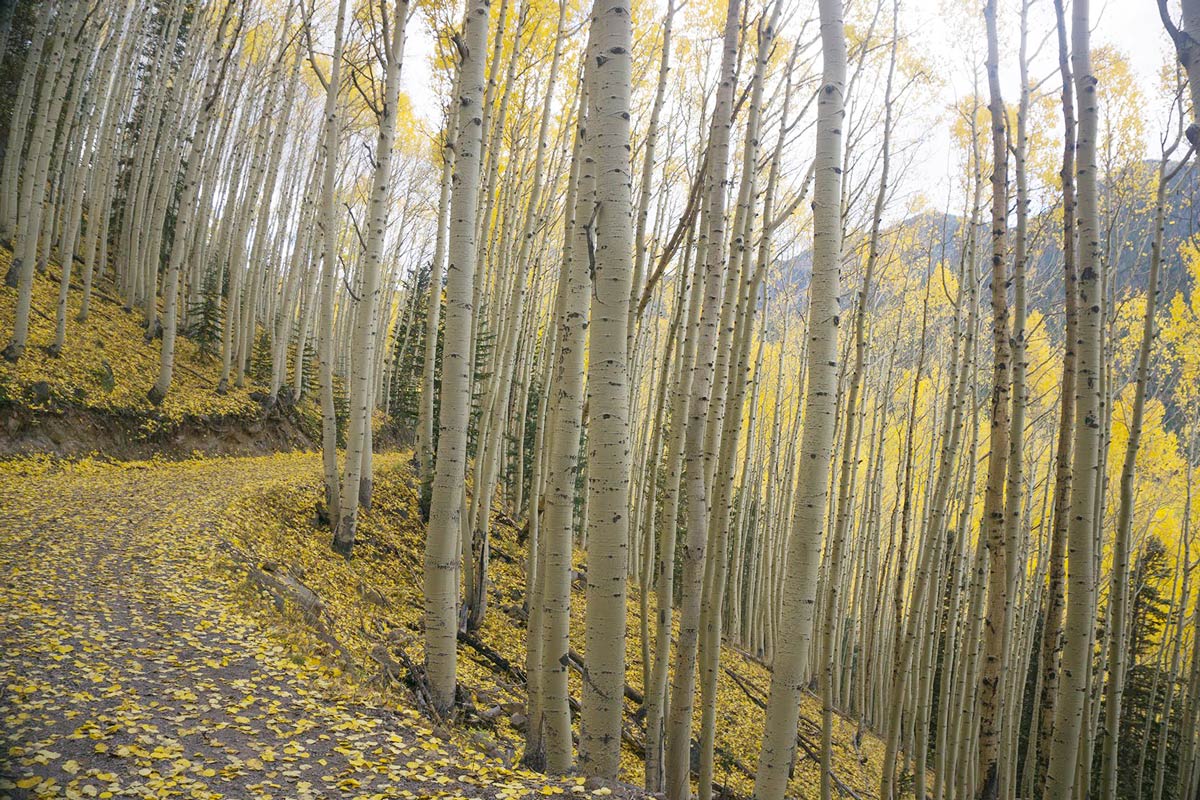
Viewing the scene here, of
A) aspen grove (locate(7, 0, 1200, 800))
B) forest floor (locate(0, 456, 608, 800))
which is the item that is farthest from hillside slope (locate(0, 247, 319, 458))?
forest floor (locate(0, 456, 608, 800))

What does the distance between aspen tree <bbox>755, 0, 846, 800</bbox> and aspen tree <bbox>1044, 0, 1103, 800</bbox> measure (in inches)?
61.7

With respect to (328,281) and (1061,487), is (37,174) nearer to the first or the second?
(328,281)

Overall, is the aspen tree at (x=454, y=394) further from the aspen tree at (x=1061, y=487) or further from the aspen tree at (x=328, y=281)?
the aspen tree at (x=1061, y=487)

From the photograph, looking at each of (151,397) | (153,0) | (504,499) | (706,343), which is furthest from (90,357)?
(706,343)

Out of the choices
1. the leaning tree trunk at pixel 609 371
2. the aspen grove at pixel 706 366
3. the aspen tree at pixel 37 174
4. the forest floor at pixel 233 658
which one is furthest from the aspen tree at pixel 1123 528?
the aspen tree at pixel 37 174

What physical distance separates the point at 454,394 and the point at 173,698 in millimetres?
2150

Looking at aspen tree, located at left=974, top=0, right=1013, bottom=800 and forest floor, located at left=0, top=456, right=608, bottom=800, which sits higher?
aspen tree, located at left=974, top=0, right=1013, bottom=800

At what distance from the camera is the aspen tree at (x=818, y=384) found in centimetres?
283

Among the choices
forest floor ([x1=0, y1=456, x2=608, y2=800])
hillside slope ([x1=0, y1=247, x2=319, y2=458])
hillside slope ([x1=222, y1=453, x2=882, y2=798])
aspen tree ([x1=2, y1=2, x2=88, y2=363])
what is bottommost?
hillside slope ([x1=222, y1=453, x2=882, y2=798])

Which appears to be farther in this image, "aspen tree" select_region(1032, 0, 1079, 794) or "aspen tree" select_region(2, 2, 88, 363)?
"aspen tree" select_region(2, 2, 88, 363)

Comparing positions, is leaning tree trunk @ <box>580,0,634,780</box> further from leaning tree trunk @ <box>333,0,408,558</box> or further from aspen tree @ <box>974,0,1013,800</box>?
leaning tree trunk @ <box>333,0,408,558</box>

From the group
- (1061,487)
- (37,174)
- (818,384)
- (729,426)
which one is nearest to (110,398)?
(37,174)

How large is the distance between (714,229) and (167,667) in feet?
12.9

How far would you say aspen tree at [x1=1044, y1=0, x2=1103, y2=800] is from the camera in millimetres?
3295
